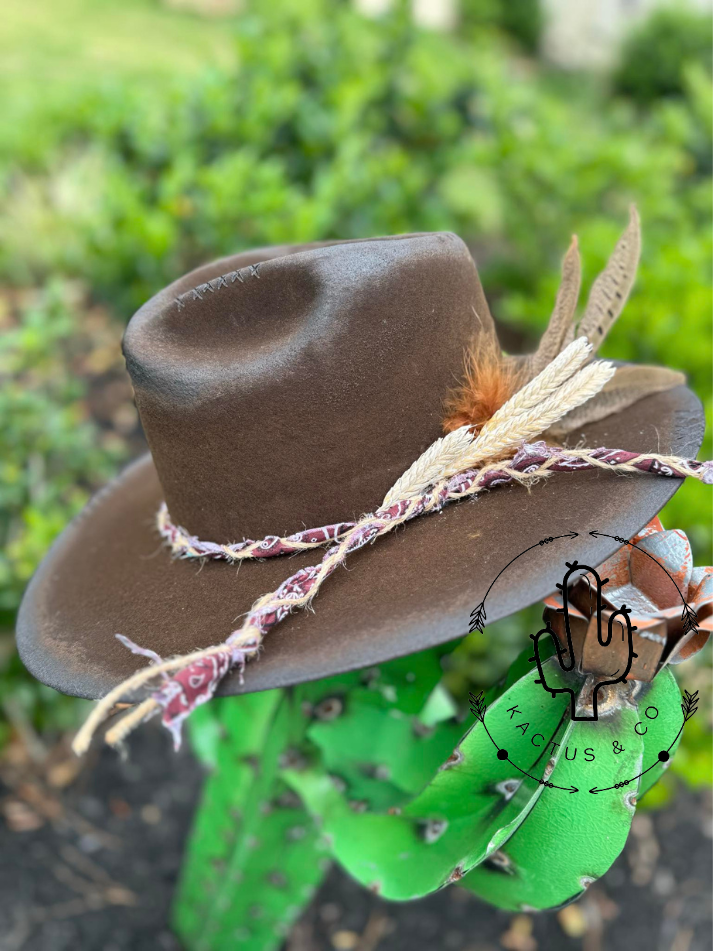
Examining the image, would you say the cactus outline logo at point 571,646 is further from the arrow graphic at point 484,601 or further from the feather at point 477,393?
the feather at point 477,393

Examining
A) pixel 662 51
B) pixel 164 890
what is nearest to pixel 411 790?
pixel 164 890

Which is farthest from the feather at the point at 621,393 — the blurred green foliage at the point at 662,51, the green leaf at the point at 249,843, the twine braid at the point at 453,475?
the blurred green foliage at the point at 662,51

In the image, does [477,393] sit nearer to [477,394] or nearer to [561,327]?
[477,394]

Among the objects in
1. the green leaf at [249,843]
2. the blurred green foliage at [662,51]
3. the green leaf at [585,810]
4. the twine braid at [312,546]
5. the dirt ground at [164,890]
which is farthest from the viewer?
the blurred green foliage at [662,51]

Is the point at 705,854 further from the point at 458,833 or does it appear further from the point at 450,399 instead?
the point at 450,399

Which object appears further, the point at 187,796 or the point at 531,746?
the point at 187,796

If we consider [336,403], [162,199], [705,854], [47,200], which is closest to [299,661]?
[336,403]
